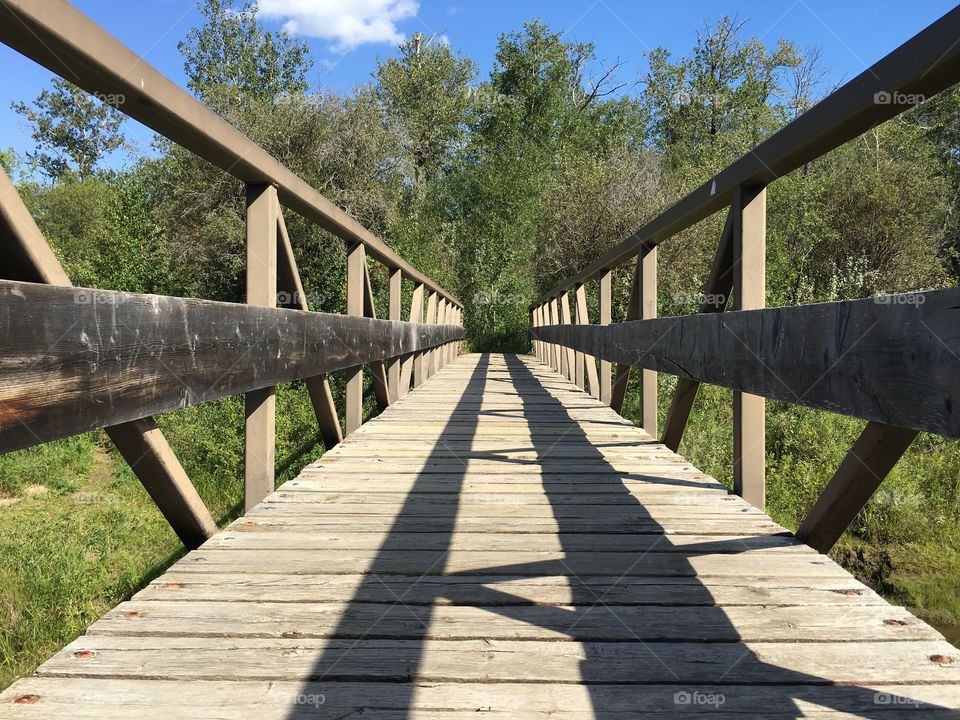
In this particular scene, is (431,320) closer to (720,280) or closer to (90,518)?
(90,518)

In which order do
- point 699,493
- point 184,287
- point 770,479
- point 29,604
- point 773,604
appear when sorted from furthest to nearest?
point 184,287
point 770,479
point 29,604
point 699,493
point 773,604

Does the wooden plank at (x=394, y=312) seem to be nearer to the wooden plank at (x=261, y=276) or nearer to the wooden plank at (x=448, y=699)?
the wooden plank at (x=261, y=276)

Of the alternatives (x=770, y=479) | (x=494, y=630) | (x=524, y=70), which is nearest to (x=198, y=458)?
(x=770, y=479)

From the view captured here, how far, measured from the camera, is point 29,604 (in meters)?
6.17

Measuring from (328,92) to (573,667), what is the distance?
65.8 feet

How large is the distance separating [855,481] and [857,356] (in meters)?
0.86

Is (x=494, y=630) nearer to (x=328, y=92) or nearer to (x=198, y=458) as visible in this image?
(x=198, y=458)

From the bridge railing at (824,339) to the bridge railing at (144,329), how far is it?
1.13 m

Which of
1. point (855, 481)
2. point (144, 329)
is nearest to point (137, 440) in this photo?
point (144, 329)

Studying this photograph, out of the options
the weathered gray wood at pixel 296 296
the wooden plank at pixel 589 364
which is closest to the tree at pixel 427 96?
the wooden plank at pixel 589 364

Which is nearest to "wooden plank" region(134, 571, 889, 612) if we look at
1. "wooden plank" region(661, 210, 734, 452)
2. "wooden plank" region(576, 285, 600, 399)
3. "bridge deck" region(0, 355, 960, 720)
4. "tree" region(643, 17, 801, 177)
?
"bridge deck" region(0, 355, 960, 720)

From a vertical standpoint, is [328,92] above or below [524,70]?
below

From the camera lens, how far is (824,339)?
1169mm

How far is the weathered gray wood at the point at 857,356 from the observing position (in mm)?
857
